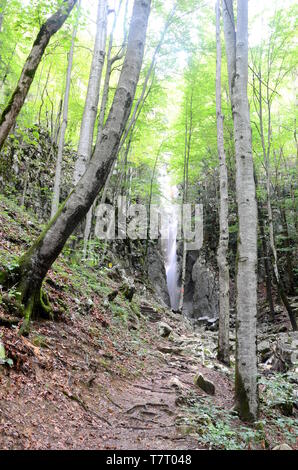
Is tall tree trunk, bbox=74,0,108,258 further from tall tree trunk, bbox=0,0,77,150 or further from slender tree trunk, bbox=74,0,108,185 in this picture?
tall tree trunk, bbox=0,0,77,150

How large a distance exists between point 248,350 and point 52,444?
243 cm

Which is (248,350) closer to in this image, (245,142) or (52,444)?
(52,444)

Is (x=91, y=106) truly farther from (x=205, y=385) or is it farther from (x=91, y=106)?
(x=205, y=385)

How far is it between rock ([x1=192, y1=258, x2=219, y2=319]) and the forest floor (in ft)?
37.9

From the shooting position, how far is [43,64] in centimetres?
1486

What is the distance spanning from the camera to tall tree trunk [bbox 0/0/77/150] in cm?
386

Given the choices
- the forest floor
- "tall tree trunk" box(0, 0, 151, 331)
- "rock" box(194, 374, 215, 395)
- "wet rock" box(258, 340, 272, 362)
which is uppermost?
"tall tree trunk" box(0, 0, 151, 331)

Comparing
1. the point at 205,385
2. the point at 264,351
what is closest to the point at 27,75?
the point at 205,385

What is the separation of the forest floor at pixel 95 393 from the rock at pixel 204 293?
11.6m

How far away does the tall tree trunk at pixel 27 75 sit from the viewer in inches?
152

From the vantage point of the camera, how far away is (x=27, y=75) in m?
Result: 4.04

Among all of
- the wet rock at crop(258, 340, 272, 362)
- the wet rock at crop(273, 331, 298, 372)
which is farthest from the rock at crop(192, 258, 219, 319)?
the wet rock at crop(273, 331, 298, 372)

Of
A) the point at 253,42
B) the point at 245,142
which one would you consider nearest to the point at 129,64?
the point at 245,142

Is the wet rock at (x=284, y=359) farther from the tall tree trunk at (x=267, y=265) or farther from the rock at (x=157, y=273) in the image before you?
the rock at (x=157, y=273)
